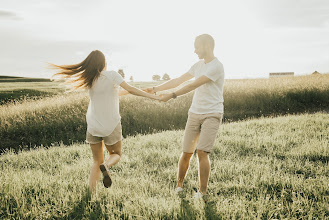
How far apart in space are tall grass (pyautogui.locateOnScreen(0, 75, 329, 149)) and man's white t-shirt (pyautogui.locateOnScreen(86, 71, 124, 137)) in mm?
5669

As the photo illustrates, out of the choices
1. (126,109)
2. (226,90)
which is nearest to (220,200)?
(126,109)

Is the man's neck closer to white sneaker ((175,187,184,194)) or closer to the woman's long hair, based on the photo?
the woman's long hair

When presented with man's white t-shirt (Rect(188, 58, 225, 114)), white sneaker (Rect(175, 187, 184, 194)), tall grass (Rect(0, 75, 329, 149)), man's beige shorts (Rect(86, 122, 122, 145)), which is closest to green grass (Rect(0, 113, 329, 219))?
white sneaker (Rect(175, 187, 184, 194))

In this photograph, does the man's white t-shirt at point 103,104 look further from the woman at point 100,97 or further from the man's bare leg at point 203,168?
the man's bare leg at point 203,168

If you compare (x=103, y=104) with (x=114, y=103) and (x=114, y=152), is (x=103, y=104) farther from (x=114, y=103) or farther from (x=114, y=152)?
(x=114, y=152)

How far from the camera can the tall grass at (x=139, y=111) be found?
32.8 ft

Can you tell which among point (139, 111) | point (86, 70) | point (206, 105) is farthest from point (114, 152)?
point (139, 111)

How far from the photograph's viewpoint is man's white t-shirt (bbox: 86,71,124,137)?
11.5 ft

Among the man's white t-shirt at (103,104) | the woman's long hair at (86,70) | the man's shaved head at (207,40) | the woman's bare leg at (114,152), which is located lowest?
the woman's bare leg at (114,152)

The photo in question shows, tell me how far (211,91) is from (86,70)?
5.79 feet

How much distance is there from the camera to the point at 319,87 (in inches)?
608

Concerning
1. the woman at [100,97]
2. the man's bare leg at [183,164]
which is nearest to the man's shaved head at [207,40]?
the woman at [100,97]

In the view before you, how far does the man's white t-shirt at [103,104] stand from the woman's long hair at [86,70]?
8 cm

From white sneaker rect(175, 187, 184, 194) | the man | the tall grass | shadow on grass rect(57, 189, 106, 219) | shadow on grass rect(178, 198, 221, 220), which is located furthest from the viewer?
the tall grass
